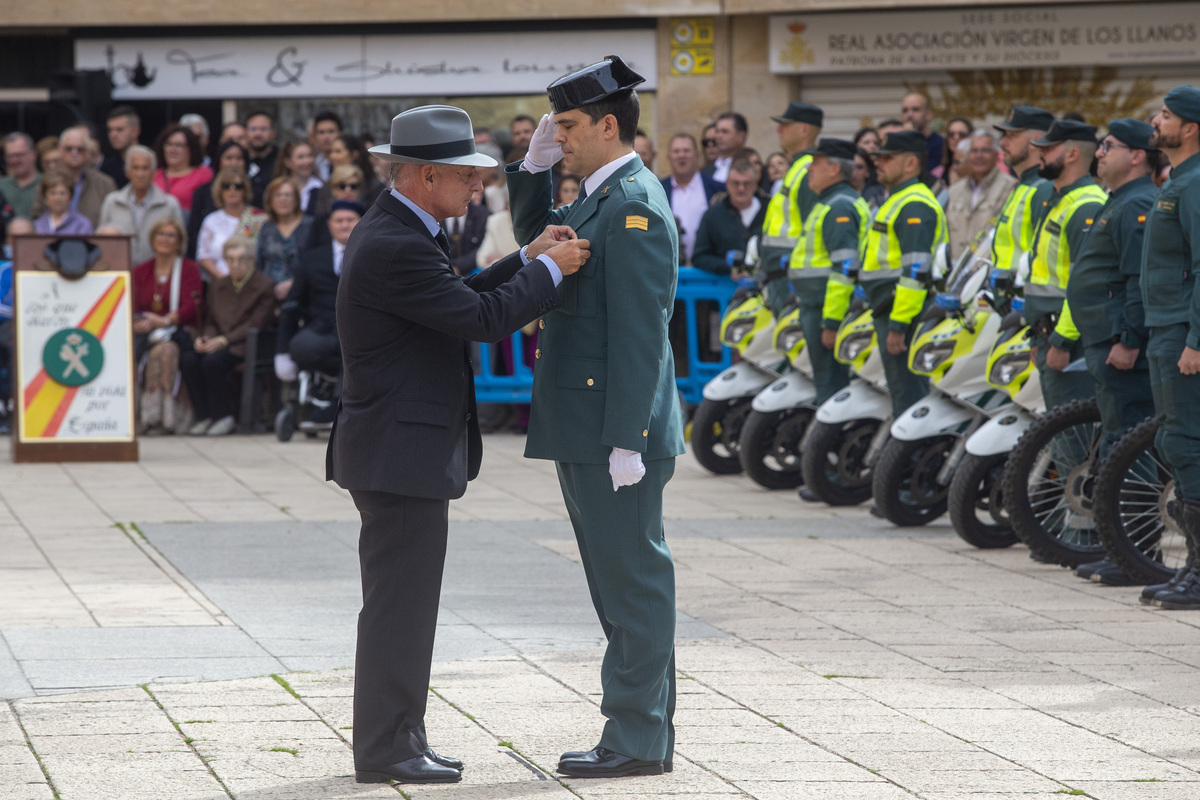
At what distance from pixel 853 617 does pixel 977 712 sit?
65.1 inches

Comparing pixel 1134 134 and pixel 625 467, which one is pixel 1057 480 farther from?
pixel 625 467

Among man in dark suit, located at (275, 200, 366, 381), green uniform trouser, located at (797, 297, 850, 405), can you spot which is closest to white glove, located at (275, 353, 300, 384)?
man in dark suit, located at (275, 200, 366, 381)

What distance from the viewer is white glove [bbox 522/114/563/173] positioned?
16.0ft

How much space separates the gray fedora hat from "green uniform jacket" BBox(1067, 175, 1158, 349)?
3951 mm

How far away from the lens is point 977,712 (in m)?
5.45

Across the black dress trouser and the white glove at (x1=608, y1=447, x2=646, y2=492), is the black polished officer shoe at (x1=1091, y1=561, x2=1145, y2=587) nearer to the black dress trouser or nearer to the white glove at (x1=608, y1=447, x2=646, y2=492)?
the white glove at (x1=608, y1=447, x2=646, y2=492)

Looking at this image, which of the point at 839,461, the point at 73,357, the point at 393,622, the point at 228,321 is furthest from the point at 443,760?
the point at 228,321

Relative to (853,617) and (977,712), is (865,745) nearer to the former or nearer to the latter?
(977,712)

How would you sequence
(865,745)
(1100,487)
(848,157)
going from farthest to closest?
(848,157), (1100,487), (865,745)

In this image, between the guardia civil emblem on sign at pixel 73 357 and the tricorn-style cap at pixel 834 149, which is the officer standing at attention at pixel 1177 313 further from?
the guardia civil emblem on sign at pixel 73 357

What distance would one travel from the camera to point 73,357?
12672 millimetres

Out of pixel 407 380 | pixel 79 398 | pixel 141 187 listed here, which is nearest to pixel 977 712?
pixel 407 380

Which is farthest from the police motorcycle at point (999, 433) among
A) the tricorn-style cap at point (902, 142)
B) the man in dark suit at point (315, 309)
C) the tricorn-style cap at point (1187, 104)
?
the man in dark suit at point (315, 309)

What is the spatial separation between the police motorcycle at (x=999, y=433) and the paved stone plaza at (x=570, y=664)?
23cm
